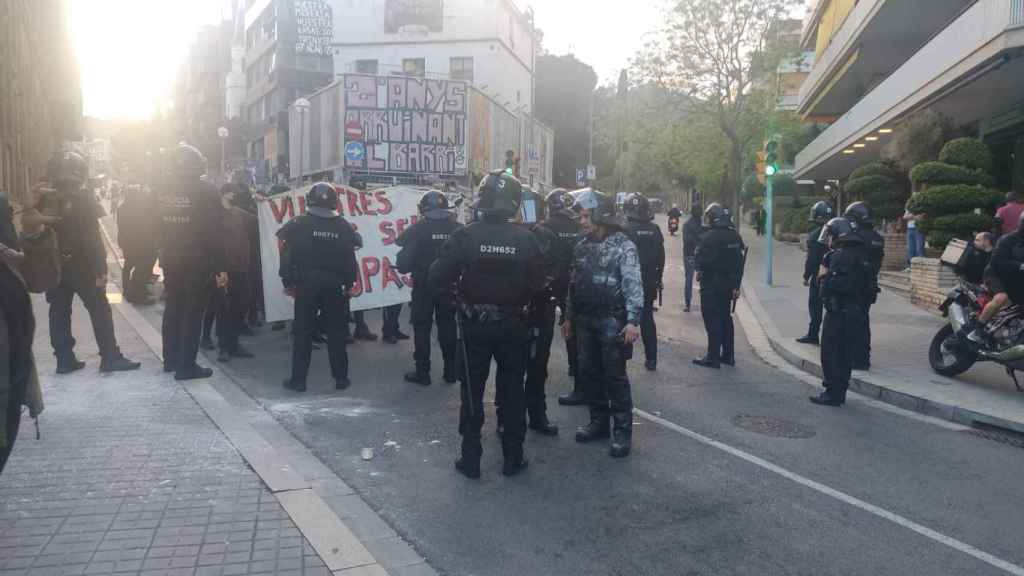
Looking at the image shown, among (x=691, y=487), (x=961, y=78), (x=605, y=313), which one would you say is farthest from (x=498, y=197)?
(x=961, y=78)

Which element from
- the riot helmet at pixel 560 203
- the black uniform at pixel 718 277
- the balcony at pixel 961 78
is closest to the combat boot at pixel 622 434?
the riot helmet at pixel 560 203

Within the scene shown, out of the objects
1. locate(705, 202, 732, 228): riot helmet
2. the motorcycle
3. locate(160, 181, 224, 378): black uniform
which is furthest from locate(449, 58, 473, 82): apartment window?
locate(160, 181, 224, 378): black uniform

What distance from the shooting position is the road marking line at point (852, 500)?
4449mm

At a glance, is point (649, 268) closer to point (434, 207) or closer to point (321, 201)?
point (434, 207)

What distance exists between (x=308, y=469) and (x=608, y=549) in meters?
2.10

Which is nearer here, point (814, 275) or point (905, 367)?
point (905, 367)

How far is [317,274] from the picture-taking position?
771 cm

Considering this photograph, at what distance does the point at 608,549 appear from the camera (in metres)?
4.40

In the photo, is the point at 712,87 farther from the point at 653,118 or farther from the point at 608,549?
the point at 608,549

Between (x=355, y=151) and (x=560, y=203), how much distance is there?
12496 millimetres

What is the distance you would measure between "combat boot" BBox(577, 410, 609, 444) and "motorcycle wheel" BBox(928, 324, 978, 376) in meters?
4.56

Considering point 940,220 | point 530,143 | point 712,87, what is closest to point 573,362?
point 940,220

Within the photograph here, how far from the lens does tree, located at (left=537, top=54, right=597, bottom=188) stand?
64.0m

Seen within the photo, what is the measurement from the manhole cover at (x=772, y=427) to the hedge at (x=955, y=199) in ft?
32.6
